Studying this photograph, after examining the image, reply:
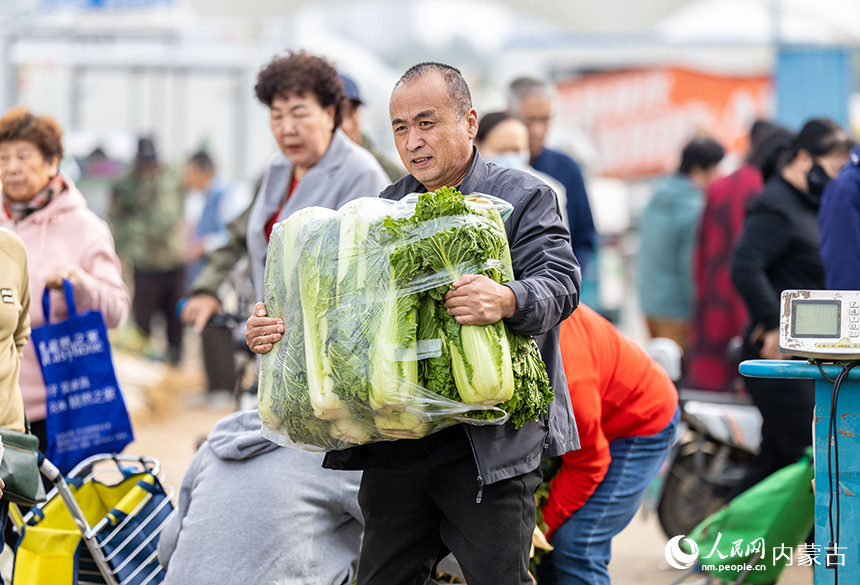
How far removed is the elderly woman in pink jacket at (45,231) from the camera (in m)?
4.54

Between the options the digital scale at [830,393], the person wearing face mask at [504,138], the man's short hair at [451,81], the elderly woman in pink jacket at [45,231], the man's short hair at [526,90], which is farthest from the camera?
the man's short hair at [526,90]

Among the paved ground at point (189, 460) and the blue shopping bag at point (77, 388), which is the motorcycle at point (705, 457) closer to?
the paved ground at point (189, 460)

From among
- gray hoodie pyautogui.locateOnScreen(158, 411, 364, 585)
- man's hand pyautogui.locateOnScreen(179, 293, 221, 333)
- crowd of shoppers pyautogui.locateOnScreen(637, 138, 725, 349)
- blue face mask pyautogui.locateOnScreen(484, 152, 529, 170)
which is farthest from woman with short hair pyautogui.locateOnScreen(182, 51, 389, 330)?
crowd of shoppers pyautogui.locateOnScreen(637, 138, 725, 349)

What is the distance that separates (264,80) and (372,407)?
210 cm

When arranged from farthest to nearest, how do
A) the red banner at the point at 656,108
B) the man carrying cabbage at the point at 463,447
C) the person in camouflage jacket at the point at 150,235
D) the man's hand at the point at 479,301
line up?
the red banner at the point at 656,108
the person in camouflage jacket at the point at 150,235
the man carrying cabbage at the point at 463,447
the man's hand at the point at 479,301

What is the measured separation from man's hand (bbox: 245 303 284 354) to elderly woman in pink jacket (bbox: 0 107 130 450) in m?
1.67

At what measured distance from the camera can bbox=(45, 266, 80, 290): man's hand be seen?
4.43 m

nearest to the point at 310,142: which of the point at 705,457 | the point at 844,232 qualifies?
the point at 844,232

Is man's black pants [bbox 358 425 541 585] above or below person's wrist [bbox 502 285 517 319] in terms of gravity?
below

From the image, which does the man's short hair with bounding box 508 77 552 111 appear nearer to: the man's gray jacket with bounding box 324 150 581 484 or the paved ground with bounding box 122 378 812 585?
the paved ground with bounding box 122 378 812 585

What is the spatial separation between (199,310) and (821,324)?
2661 mm

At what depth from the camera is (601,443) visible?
357cm

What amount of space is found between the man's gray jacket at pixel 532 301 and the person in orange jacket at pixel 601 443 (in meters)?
0.36

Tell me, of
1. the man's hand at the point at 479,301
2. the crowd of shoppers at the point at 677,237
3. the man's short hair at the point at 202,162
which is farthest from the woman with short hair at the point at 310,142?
the man's short hair at the point at 202,162
